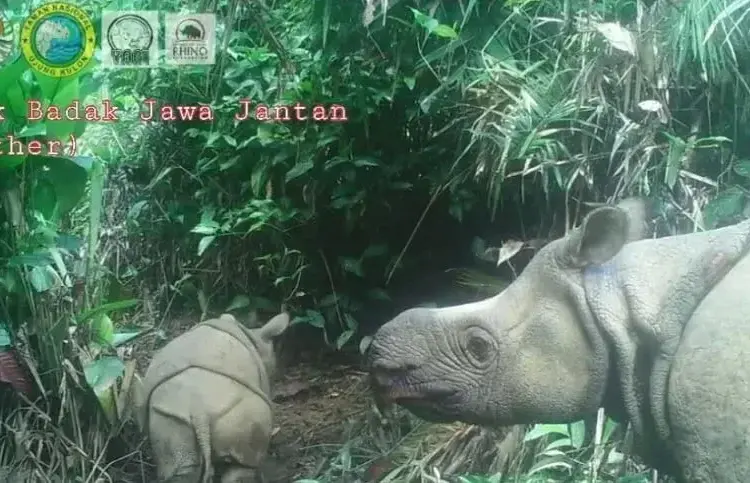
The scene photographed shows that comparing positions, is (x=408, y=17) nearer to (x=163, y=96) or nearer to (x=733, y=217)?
(x=163, y=96)

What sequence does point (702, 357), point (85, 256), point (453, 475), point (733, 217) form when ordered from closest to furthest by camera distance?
1. point (702, 357)
2. point (733, 217)
3. point (453, 475)
4. point (85, 256)

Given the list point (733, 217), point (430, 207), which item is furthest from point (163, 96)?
point (733, 217)

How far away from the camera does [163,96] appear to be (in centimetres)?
163

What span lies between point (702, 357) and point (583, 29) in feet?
2.02

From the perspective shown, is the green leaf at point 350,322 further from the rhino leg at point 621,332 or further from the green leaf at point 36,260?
the green leaf at point 36,260

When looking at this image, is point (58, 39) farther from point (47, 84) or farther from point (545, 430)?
point (545, 430)

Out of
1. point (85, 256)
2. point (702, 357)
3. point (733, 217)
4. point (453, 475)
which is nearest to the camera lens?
point (702, 357)

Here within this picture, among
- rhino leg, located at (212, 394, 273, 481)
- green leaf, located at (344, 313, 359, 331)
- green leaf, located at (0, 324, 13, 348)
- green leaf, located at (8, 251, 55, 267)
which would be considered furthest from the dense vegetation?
green leaf, located at (0, 324, 13, 348)

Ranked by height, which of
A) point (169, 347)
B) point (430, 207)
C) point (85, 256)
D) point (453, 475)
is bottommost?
point (453, 475)

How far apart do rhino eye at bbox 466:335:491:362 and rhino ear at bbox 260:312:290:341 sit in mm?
428

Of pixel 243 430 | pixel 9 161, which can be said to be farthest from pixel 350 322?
pixel 9 161

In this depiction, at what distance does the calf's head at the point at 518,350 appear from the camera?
51.6 inches

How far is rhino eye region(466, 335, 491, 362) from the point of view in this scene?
52.0 inches

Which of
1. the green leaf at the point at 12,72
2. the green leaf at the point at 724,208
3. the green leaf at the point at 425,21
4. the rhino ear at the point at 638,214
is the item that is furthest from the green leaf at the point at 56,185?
the green leaf at the point at 724,208
